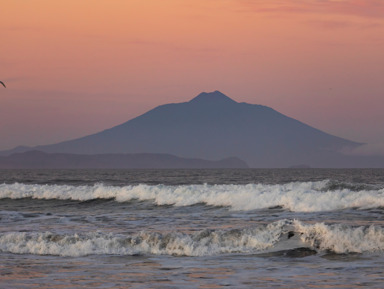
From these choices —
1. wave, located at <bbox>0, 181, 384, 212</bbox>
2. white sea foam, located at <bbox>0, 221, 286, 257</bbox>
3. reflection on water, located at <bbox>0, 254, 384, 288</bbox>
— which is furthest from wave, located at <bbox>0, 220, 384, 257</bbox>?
wave, located at <bbox>0, 181, 384, 212</bbox>

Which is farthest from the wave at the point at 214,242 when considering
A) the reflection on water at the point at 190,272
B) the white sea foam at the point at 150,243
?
the reflection on water at the point at 190,272

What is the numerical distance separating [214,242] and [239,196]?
1727 cm

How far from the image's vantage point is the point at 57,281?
1588 centimetres

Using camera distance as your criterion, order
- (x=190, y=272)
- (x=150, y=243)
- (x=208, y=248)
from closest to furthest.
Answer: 1. (x=190, y=272)
2. (x=208, y=248)
3. (x=150, y=243)

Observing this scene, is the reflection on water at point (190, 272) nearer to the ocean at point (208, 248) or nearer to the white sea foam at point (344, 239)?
the ocean at point (208, 248)

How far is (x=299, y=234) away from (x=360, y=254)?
→ 2723 mm

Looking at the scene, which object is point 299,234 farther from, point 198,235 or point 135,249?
point 135,249

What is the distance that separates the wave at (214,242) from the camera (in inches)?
804

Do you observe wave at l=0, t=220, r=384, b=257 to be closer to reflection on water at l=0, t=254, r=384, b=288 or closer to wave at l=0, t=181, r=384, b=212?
reflection on water at l=0, t=254, r=384, b=288

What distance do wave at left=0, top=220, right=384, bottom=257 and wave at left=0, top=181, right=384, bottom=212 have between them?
38.9 feet

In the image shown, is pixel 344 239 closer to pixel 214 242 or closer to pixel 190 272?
pixel 214 242

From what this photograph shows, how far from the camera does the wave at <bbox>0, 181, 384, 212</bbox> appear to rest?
34.0 metres

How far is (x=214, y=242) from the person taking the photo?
21.6m

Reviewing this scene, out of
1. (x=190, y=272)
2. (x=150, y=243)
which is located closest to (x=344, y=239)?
(x=190, y=272)
